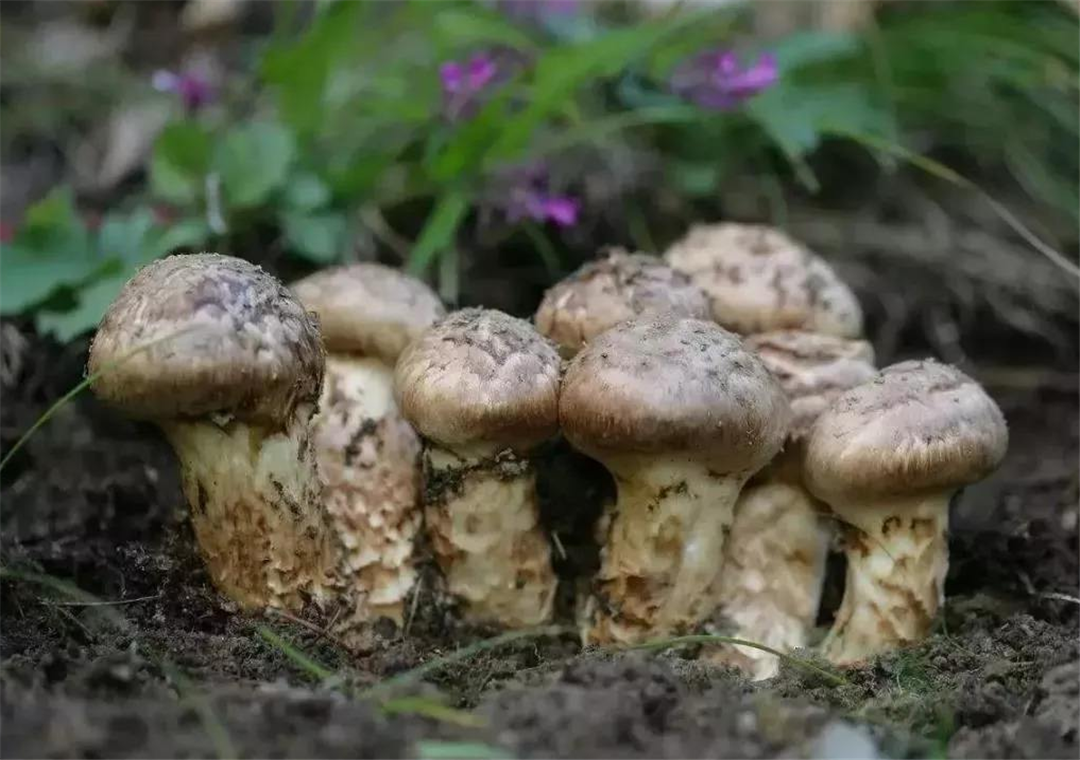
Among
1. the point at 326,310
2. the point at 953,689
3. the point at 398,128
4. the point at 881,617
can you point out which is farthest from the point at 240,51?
the point at 953,689

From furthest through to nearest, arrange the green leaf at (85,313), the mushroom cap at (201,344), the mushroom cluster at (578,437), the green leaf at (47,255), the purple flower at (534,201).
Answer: the purple flower at (534,201) → the green leaf at (47,255) → the green leaf at (85,313) → the mushroom cluster at (578,437) → the mushroom cap at (201,344)

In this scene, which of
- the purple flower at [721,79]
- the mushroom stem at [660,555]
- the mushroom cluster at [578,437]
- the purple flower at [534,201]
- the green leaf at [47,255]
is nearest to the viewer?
the mushroom cluster at [578,437]

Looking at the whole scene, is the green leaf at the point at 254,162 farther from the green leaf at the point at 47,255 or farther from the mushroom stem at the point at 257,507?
the mushroom stem at the point at 257,507

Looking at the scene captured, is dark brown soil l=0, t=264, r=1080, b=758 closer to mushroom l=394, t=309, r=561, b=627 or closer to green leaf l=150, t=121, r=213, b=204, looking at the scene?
mushroom l=394, t=309, r=561, b=627

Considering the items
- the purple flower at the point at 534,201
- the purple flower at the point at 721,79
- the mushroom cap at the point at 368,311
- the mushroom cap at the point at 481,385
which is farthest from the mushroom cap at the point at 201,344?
the purple flower at the point at 721,79

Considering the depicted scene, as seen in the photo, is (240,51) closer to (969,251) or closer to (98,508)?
(98,508)
